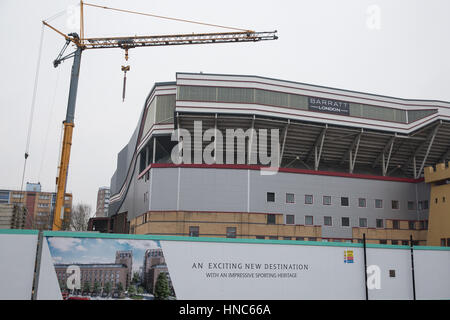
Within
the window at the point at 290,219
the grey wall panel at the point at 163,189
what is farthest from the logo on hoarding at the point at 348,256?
the grey wall panel at the point at 163,189

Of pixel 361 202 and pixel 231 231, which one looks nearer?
pixel 231 231

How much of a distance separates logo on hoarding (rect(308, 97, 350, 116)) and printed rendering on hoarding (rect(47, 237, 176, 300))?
35583 mm

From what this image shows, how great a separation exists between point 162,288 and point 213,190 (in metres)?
25.3

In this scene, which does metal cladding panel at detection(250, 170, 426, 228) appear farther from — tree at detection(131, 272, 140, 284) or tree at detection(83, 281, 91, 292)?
tree at detection(83, 281, 91, 292)

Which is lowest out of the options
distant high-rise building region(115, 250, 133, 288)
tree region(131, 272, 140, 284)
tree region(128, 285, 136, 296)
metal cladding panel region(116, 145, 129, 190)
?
tree region(128, 285, 136, 296)

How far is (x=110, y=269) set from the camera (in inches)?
835

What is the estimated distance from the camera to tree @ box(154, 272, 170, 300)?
2139cm

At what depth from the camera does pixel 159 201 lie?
46500 mm

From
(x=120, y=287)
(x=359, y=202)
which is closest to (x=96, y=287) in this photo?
(x=120, y=287)

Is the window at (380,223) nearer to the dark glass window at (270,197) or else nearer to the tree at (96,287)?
the dark glass window at (270,197)

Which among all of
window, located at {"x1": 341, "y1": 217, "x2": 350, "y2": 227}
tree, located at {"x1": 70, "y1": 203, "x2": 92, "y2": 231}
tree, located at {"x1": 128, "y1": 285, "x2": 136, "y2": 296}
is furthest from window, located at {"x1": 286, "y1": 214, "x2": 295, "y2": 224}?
tree, located at {"x1": 70, "y1": 203, "x2": 92, "y2": 231}

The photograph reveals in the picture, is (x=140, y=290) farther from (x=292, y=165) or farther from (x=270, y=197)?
(x=292, y=165)

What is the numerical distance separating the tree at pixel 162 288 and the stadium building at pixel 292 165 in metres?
23.8

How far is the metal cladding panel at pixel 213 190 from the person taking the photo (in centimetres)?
4612
